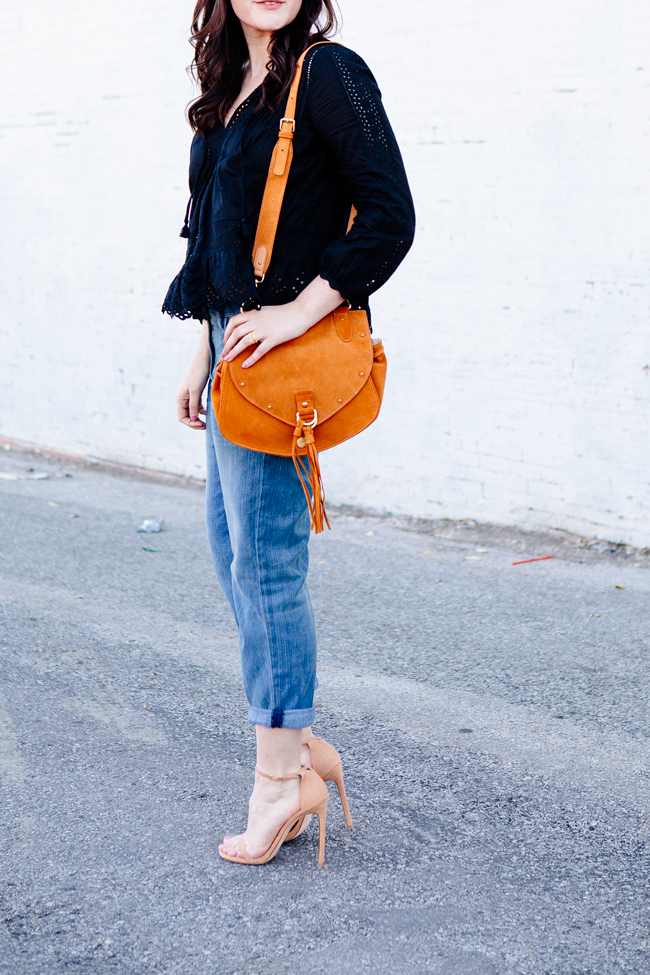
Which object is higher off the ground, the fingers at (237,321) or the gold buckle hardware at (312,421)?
the fingers at (237,321)

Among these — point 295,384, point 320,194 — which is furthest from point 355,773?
point 320,194

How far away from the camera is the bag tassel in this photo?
1.87 m

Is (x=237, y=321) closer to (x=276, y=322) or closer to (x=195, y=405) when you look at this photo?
(x=276, y=322)

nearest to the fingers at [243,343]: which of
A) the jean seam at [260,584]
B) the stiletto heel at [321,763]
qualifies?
the jean seam at [260,584]

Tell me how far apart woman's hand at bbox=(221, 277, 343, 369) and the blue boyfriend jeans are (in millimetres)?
135

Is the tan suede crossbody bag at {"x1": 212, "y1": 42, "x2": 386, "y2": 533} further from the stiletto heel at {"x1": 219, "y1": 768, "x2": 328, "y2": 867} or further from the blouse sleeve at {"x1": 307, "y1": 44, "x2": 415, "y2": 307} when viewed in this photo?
the stiletto heel at {"x1": 219, "y1": 768, "x2": 328, "y2": 867}

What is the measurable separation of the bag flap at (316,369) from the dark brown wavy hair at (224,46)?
0.54 m

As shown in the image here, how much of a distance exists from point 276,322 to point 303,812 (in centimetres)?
108

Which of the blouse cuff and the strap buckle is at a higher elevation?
the strap buckle

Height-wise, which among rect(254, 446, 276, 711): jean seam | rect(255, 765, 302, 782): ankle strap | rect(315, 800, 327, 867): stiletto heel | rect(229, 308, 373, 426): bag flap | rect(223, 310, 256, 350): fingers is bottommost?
rect(315, 800, 327, 867): stiletto heel

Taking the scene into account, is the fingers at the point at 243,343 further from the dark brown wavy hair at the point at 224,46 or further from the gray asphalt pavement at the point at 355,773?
the gray asphalt pavement at the point at 355,773

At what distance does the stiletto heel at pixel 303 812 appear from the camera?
2074mm

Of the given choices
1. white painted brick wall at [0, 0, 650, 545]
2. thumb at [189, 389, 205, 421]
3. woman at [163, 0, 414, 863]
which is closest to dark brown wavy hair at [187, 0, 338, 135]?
woman at [163, 0, 414, 863]

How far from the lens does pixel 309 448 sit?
1.88 metres
